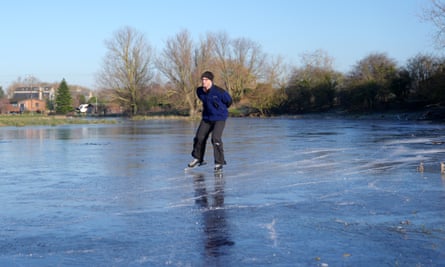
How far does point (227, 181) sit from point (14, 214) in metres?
3.48

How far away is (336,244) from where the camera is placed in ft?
15.5

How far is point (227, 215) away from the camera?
6.07 meters

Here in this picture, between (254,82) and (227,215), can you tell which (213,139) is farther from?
(254,82)

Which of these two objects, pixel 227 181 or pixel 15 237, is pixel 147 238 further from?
pixel 227 181

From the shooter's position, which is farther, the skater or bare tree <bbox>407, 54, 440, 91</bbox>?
bare tree <bbox>407, 54, 440, 91</bbox>

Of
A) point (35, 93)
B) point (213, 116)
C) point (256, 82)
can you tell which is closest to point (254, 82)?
point (256, 82)

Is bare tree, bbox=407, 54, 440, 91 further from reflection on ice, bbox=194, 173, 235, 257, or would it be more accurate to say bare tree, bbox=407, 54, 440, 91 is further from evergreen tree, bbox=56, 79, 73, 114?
evergreen tree, bbox=56, 79, 73, 114

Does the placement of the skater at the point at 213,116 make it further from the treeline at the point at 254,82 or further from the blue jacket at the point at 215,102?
the treeline at the point at 254,82

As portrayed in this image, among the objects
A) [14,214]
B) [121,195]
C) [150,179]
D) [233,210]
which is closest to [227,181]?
[150,179]

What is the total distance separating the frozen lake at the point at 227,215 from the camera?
4.47 m

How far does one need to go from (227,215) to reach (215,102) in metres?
4.74

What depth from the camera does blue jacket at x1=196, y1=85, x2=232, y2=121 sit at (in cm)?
1053

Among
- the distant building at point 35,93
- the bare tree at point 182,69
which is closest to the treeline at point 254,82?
the bare tree at point 182,69

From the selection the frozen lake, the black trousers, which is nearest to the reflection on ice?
the frozen lake
